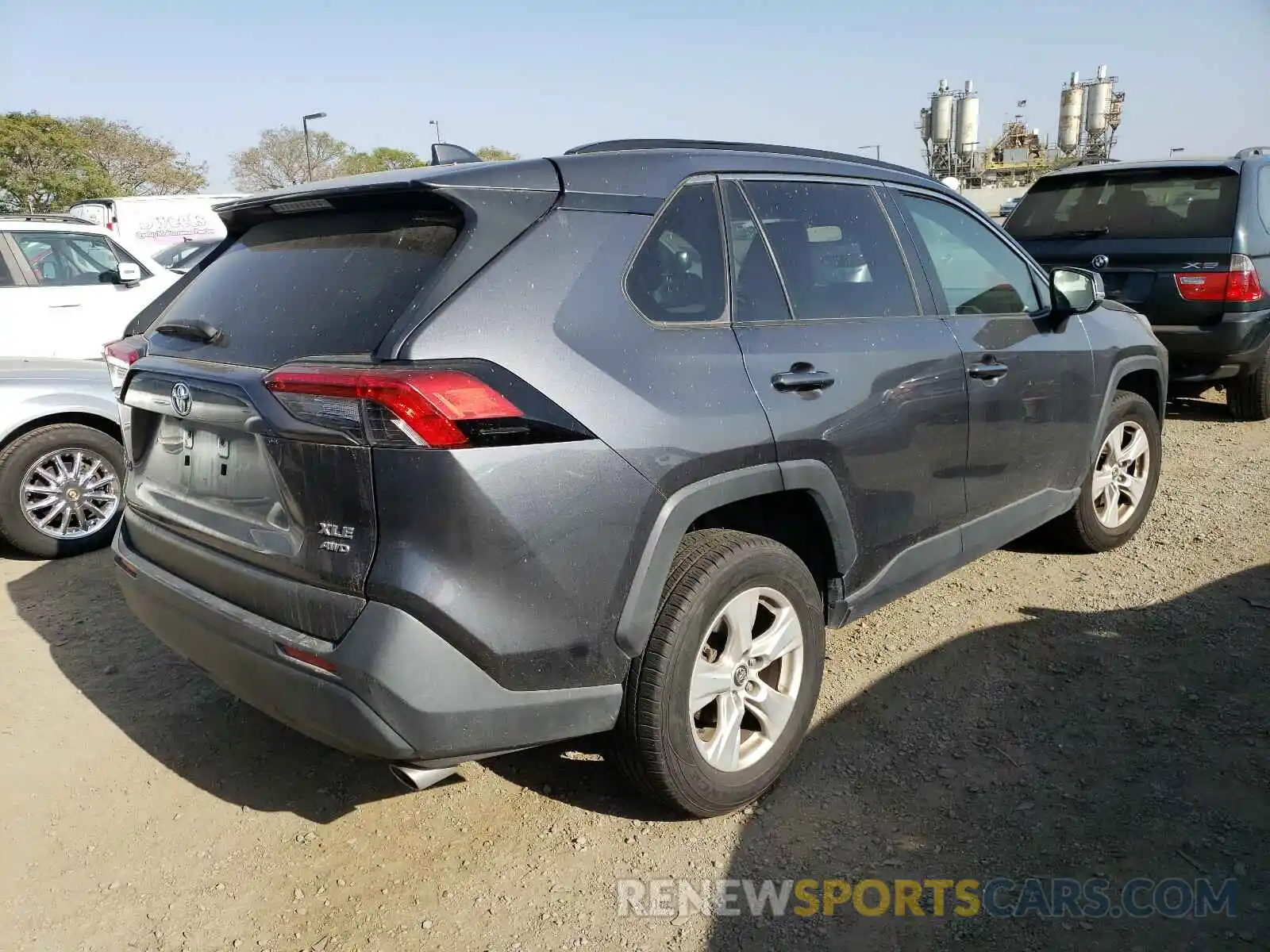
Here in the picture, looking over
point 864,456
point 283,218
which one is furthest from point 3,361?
point 864,456

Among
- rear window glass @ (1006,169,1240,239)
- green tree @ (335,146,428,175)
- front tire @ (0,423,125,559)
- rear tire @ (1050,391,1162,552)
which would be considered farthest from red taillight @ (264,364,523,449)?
green tree @ (335,146,428,175)

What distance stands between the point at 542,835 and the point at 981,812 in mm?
1242

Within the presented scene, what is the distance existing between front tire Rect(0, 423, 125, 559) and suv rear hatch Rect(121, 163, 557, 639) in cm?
255

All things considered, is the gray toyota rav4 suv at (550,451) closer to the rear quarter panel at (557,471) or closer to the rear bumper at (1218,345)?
the rear quarter panel at (557,471)

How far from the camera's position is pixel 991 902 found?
241 centimetres

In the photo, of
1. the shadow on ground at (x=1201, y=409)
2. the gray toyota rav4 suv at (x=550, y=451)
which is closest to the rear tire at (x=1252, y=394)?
the shadow on ground at (x=1201, y=409)

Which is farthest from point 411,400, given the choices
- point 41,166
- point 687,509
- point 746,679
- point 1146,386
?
point 41,166

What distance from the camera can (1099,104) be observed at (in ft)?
194

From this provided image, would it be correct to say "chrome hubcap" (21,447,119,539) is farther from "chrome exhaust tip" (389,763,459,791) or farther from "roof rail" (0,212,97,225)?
"roof rail" (0,212,97,225)

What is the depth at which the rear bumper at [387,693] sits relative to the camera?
2.12 meters

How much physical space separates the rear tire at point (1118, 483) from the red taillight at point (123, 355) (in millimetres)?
3774

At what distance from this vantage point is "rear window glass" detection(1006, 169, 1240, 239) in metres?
6.70

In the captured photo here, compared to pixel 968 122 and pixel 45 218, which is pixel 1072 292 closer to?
pixel 45 218

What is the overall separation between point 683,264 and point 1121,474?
3.07m
